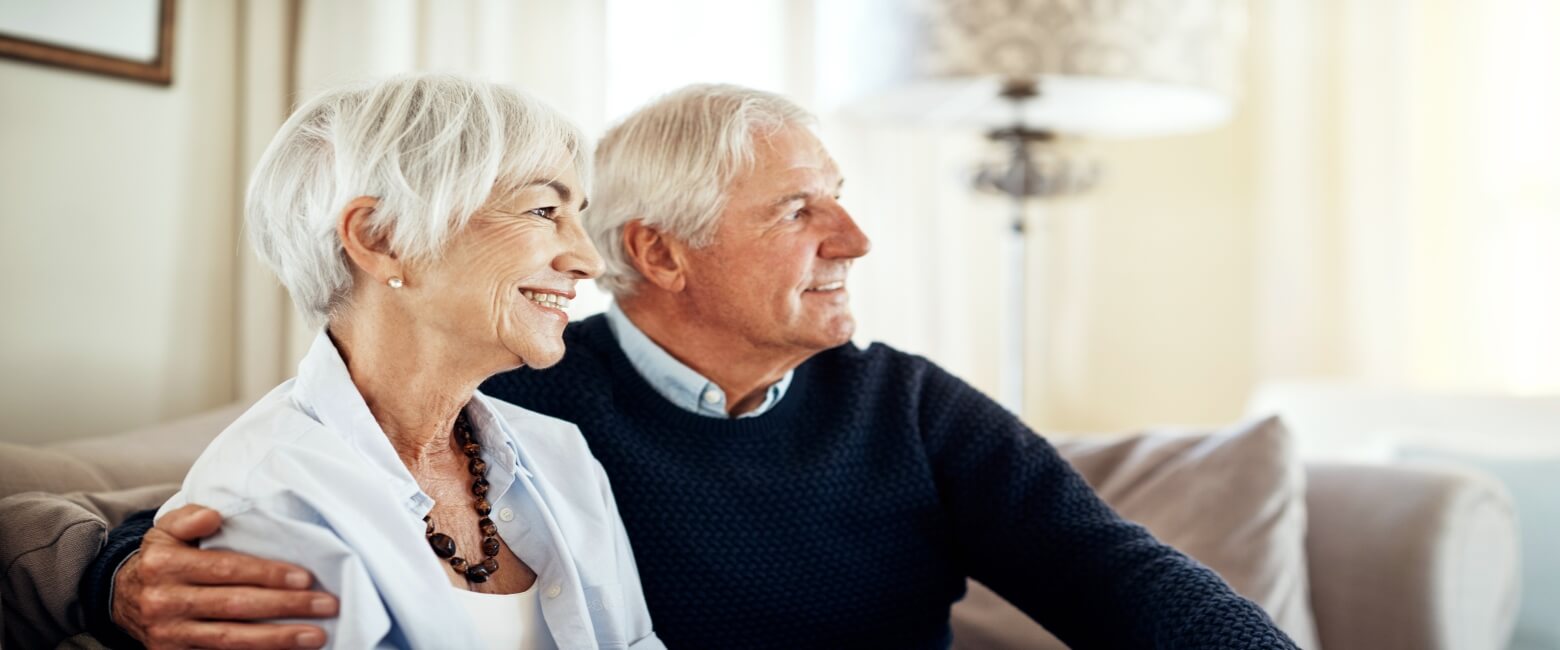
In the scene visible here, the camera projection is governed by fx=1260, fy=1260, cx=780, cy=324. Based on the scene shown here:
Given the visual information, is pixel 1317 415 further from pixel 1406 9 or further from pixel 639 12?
pixel 639 12

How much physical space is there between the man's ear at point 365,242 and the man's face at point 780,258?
0.49m

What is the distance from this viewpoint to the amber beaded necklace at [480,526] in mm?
1097

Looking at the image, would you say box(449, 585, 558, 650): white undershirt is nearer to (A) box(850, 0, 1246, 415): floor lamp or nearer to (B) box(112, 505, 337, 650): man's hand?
(B) box(112, 505, 337, 650): man's hand

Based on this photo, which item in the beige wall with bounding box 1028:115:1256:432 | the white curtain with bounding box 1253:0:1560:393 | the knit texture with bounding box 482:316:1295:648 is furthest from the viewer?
the beige wall with bounding box 1028:115:1256:432

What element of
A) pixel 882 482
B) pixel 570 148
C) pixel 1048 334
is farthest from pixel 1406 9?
pixel 570 148

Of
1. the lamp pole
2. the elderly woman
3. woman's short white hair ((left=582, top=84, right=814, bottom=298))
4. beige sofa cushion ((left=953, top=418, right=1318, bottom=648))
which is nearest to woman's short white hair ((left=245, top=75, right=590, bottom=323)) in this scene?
the elderly woman

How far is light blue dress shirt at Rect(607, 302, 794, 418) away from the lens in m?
1.50

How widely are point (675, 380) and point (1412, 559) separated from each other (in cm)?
97

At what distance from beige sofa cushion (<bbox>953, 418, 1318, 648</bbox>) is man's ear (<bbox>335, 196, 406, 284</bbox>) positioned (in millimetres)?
988

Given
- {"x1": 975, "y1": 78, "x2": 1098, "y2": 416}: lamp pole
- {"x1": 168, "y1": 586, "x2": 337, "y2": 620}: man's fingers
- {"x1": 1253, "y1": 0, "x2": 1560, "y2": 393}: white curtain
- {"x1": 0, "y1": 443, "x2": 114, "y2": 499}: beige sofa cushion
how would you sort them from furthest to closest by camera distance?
{"x1": 1253, "y1": 0, "x2": 1560, "y2": 393}: white curtain → {"x1": 975, "y1": 78, "x2": 1098, "y2": 416}: lamp pole → {"x1": 0, "y1": 443, "x2": 114, "y2": 499}: beige sofa cushion → {"x1": 168, "y1": 586, "x2": 337, "y2": 620}: man's fingers

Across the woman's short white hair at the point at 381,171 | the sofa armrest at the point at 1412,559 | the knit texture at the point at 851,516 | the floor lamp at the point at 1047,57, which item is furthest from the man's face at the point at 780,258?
the floor lamp at the point at 1047,57

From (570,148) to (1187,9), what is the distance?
154 cm

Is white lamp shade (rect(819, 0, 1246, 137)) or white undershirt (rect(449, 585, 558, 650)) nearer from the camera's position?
white undershirt (rect(449, 585, 558, 650))

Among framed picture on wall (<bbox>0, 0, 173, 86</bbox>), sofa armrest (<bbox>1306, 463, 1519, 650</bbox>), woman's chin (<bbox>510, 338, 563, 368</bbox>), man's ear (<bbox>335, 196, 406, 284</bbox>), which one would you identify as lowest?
sofa armrest (<bbox>1306, 463, 1519, 650</bbox>)
